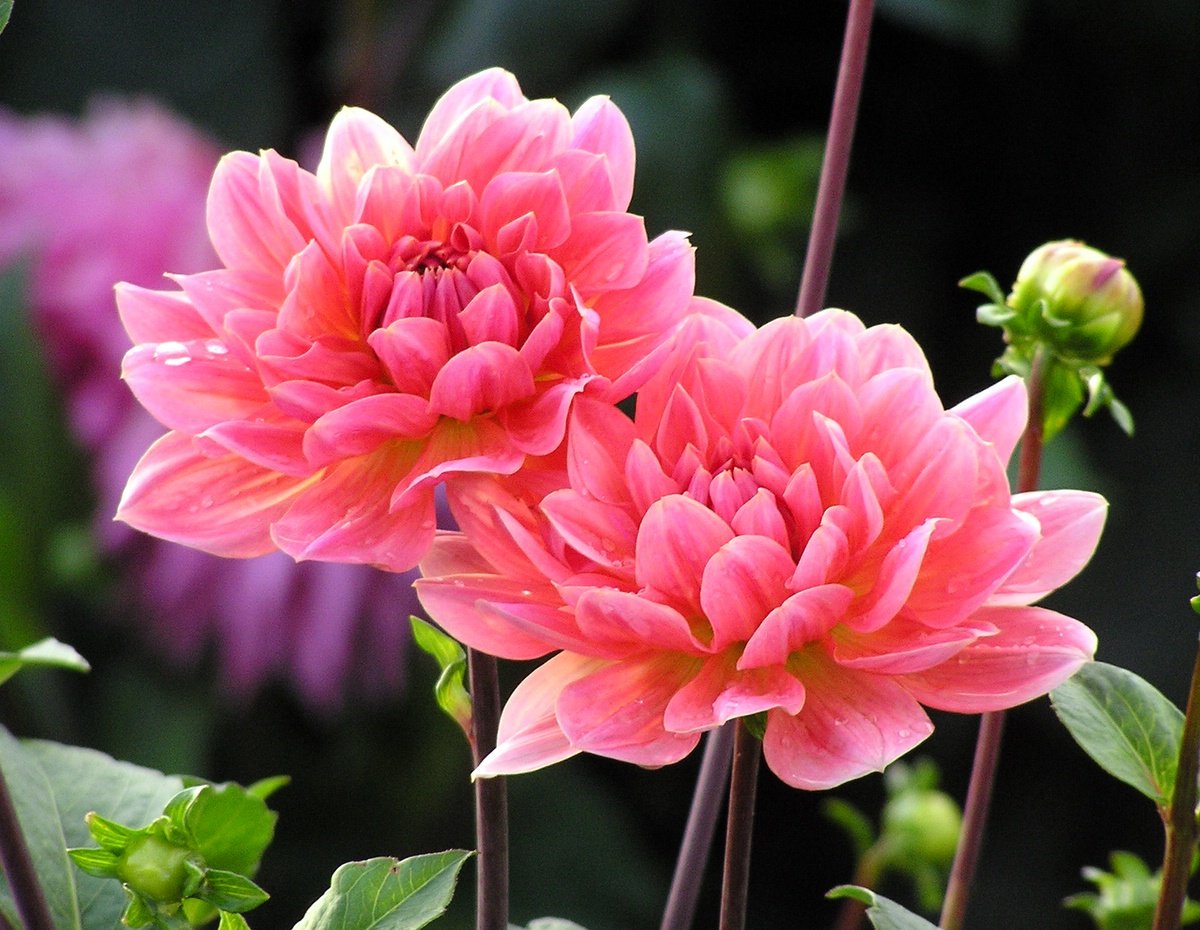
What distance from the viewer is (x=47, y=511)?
0.74 meters

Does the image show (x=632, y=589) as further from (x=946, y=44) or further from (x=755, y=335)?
(x=946, y=44)

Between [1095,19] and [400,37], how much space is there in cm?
40

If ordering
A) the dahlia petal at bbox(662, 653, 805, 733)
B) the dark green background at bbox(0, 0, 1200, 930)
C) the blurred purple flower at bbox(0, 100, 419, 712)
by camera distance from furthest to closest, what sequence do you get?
the dark green background at bbox(0, 0, 1200, 930) < the blurred purple flower at bbox(0, 100, 419, 712) < the dahlia petal at bbox(662, 653, 805, 733)

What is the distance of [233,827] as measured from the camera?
262mm

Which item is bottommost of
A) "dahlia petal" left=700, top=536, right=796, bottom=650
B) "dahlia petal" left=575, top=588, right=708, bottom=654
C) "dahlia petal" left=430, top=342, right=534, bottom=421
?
"dahlia petal" left=575, top=588, right=708, bottom=654

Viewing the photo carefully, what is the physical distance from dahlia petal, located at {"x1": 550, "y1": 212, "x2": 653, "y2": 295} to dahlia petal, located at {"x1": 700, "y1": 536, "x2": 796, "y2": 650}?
48 mm

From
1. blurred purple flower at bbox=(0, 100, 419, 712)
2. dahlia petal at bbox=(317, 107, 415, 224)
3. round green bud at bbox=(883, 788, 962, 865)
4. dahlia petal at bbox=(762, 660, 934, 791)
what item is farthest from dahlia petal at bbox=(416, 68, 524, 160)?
blurred purple flower at bbox=(0, 100, 419, 712)

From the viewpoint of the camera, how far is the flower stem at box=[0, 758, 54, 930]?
8.9 inches

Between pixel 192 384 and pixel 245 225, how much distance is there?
28 mm

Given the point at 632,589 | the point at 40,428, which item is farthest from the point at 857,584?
the point at 40,428

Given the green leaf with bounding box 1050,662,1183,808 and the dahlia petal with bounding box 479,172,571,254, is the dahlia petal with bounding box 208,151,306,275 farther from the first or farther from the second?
the green leaf with bounding box 1050,662,1183,808

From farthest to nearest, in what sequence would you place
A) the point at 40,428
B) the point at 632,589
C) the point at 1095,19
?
the point at 1095,19 < the point at 40,428 < the point at 632,589

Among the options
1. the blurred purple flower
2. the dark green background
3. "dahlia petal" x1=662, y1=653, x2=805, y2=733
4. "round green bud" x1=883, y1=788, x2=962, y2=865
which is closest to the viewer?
"dahlia petal" x1=662, y1=653, x2=805, y2=733

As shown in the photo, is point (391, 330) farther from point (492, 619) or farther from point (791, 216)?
point (791, 216)
